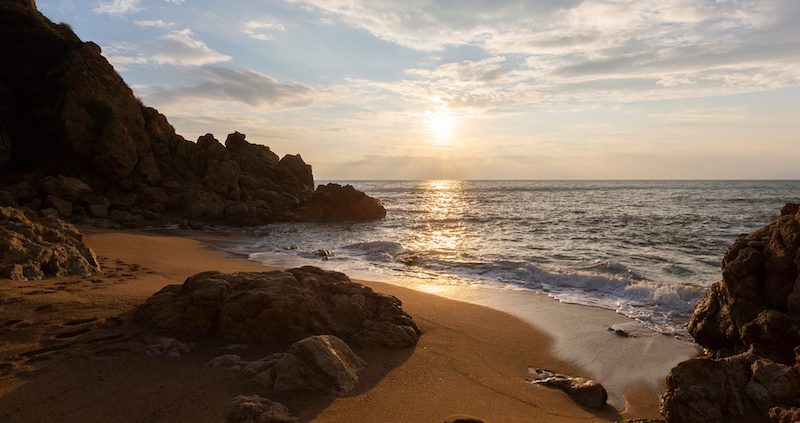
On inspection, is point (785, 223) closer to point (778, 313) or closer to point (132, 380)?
point (778, 313)

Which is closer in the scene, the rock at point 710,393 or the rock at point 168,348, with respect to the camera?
the rock at point 710,393

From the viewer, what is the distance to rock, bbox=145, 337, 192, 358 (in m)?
5.68

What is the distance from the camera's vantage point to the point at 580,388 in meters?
5.72

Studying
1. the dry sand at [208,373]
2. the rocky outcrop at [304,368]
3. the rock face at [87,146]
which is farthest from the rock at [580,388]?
the rock face at [87,146]

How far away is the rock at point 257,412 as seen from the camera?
13.9 ft

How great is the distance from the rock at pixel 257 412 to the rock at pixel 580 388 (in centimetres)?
346

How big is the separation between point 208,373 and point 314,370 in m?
1.27

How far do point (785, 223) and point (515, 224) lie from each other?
23.8 meters

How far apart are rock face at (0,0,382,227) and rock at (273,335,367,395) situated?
21.5 m

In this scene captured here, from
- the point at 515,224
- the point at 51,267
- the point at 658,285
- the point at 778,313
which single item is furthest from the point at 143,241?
the point at 515,224

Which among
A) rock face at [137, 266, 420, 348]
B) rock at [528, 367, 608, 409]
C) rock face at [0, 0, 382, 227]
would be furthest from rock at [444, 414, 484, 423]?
rock face at [0, 0, 382, 227]

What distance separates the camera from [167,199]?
28.2 meters

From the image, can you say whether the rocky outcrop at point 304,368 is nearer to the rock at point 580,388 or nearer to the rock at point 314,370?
the rock at point 314,370

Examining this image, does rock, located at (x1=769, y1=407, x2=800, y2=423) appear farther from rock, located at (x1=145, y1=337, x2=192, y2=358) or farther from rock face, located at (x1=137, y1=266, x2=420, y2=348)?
rock, located at (x1=145, y1=337, x2=192, y2=358)
